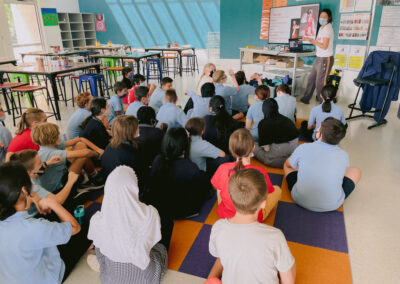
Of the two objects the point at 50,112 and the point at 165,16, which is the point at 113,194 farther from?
the point at 165,16

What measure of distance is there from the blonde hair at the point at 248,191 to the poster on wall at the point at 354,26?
5.71 m

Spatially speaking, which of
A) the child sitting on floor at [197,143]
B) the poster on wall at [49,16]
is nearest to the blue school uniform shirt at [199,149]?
the child sitting on floor at [197,143]

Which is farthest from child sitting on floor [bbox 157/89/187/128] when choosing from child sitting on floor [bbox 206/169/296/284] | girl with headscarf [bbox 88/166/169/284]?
child sitting on floor [bbox 206/169/296/284]

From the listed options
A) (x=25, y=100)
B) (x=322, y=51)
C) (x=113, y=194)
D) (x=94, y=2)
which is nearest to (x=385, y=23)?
(x=322, y=51)

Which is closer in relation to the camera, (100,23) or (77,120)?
(77,120)

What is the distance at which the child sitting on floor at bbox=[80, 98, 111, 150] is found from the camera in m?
3.16

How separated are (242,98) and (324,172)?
2.87 metres

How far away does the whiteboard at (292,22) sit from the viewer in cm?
670

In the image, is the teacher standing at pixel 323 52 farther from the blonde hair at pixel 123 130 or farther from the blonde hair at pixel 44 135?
the blonde hair at pixel 44 135

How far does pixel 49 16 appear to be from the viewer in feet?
34.9

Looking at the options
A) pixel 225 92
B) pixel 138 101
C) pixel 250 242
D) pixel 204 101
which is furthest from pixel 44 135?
pixel 225 92

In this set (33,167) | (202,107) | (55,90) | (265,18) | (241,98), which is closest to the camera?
(33,167)

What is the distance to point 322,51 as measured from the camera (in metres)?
5.83

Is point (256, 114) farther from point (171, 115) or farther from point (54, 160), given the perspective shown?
point (54, 160)
